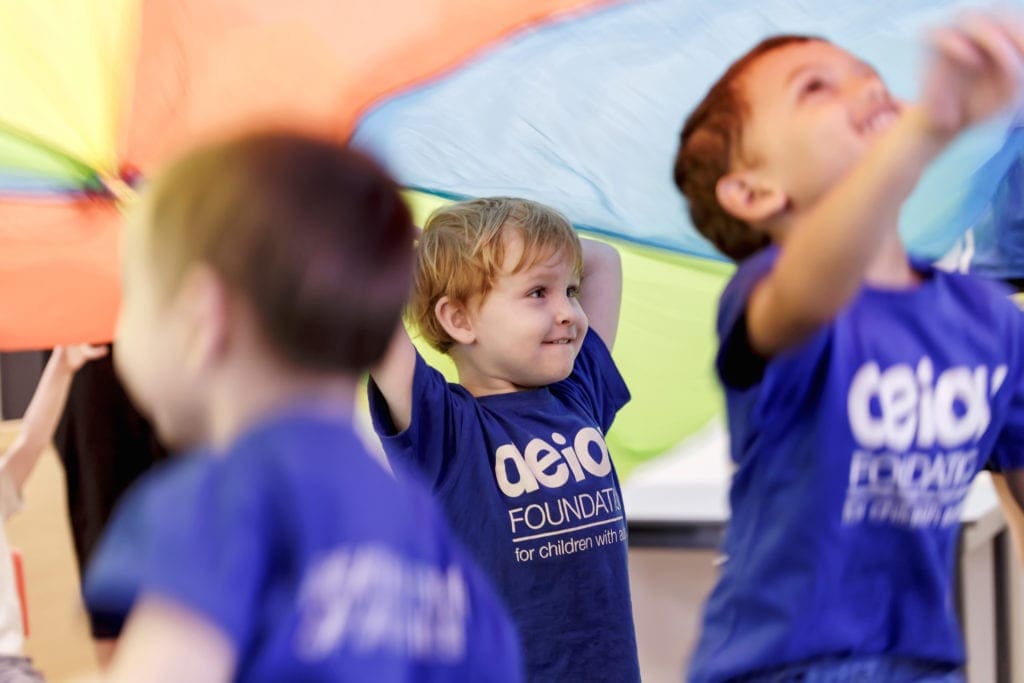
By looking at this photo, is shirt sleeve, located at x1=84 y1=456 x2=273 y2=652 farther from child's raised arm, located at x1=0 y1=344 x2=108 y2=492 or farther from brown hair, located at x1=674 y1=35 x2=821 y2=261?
child's raised arm, located at x1=0 y1=344 x2=108 y2=492

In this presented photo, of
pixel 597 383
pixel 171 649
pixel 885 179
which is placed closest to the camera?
pixel 171 649

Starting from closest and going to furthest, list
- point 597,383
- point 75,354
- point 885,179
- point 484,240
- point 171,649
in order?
1. point 171,649
2. point 885,179
3. point 484,240
4. point 597,383
5. point 75,354

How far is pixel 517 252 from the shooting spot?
4.88ft

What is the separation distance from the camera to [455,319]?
5.01 ft

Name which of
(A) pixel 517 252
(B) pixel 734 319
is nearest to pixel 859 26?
(B) pixel 734 319

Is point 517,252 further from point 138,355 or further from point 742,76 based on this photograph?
point 138,355

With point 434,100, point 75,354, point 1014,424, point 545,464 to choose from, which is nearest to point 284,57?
point 434,100

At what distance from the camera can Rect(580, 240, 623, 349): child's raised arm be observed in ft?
4.98

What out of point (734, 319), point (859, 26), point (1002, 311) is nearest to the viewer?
point (734, 319)

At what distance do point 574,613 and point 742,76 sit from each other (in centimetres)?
66

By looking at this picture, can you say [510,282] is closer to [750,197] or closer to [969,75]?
[750,197]

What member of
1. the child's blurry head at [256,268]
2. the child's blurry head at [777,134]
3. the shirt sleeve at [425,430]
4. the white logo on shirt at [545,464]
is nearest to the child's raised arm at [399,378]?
the shirt sleeve at [425,430]

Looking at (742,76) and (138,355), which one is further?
(742,76)

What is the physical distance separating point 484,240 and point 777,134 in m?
0.60
